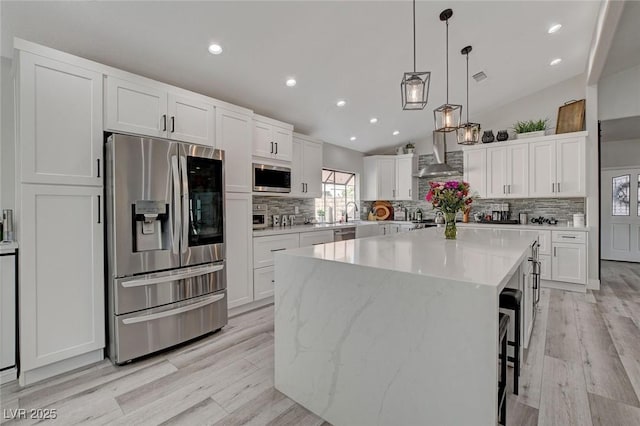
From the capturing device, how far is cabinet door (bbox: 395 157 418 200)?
6.02 meters

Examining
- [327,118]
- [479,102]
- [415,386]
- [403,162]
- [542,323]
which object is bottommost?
[542,323]

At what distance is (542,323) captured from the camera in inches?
122

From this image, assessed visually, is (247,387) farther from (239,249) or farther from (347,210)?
(347,210)

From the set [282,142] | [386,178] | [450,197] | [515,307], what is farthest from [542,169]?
[282,142]

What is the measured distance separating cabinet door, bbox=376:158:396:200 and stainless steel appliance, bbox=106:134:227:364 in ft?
13.2

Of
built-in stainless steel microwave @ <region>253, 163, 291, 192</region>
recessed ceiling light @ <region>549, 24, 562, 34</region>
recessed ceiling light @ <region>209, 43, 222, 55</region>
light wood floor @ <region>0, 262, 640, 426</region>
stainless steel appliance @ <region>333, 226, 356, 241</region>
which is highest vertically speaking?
recessed ceiling light @ <region>549, 24, 562, 34</region>

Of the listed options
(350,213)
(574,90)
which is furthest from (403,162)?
(574,90)

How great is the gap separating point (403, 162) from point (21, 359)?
589 centimetres

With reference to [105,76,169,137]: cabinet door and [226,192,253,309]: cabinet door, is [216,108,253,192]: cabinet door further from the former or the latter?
[105,76,169,137]: cabinet door

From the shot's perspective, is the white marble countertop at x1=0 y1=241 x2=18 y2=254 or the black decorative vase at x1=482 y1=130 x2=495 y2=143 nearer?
the white marble countertop at x1=0 y1=241 x2=18 y2=254

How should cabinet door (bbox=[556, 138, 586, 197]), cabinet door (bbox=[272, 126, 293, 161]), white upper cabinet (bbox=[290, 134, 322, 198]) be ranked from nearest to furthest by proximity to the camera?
cabinet door (bbox=[272, 126, 293, 161])
cabinet door (bbox=[556, 138, 586, 197])
white upper cabinet (bbox=[290, 134, 322, 198])

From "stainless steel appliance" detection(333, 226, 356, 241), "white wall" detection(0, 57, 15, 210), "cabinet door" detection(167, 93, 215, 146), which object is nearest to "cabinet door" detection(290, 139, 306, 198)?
"stainless steel appliance" detection(333, 226, 356, 241)

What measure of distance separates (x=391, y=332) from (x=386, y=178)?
505 centimetres

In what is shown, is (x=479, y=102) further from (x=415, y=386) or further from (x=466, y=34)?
(x=415, y=386)
